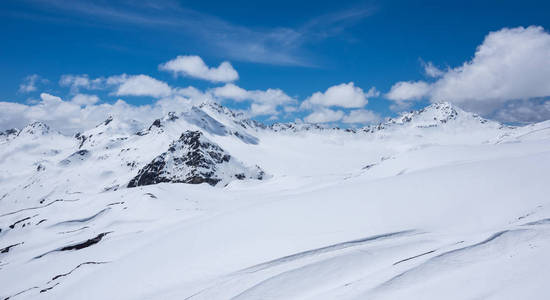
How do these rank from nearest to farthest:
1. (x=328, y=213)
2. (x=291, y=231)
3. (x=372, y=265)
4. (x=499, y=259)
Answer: (x=499, y=259) → (x=372, y=265) → (x=291, y=231) → (x=328, y=213)

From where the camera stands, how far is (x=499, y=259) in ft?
36.2

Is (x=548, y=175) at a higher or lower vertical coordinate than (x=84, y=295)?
higher

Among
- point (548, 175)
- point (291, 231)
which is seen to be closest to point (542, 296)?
point (291, 231)

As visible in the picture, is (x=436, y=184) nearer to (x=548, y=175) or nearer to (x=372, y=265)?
(x=548, y=175)

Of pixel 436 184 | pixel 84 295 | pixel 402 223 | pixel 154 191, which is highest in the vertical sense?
pixel 154 191

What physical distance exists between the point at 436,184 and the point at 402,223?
5867 millimetres

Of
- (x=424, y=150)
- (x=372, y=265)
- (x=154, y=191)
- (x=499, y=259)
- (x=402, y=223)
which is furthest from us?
(x=154, y=191)

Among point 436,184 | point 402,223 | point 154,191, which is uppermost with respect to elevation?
point 154,191

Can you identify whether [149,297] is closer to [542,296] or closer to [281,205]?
[281,205]

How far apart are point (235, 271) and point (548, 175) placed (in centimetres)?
1830

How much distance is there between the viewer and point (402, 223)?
15641 millimetres

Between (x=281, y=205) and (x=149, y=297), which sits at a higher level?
(x=281, y=205)

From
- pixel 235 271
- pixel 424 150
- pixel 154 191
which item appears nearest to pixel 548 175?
pixel 235 271

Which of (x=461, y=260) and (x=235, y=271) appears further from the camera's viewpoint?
(x=235, y=271)
